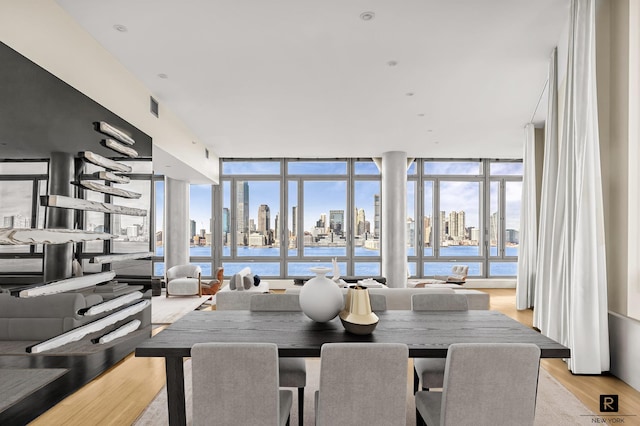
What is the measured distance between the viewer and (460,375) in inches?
61.8

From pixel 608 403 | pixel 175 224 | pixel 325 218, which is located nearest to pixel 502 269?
pixel 325 218

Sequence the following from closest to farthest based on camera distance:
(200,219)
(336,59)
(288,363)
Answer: (288,363) → (336,59) → (200,219)

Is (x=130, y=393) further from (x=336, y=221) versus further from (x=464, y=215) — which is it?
(x=464, y=215)

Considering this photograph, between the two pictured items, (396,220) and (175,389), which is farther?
(396,220)

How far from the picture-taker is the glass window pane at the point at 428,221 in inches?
341

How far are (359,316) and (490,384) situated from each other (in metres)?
0.68

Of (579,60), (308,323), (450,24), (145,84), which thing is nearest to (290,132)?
(145,84)

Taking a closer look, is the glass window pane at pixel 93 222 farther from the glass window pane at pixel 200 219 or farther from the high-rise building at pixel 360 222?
the high-rise building at pixel 360 222

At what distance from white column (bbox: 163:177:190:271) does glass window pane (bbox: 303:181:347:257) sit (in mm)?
2624

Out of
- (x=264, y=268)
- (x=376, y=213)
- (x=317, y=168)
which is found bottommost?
(x=264, y=268)

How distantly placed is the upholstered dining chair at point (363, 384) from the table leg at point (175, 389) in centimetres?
79

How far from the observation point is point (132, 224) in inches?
150

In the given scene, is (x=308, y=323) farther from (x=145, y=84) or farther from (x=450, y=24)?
(x=145, y=84)

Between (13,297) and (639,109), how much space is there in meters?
4.52
